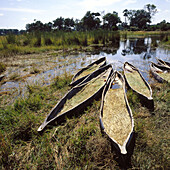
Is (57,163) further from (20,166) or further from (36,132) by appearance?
(36,132)

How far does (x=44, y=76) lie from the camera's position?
6.09 metres

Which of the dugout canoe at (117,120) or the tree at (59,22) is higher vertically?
the tree at (59,22)

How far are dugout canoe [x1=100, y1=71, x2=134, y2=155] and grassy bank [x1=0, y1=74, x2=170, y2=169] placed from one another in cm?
21

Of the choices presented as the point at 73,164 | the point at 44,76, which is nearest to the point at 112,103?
the point at 73,164

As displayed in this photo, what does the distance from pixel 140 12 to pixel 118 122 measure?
2873 inches

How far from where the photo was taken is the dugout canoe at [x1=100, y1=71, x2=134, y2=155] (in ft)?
6.61

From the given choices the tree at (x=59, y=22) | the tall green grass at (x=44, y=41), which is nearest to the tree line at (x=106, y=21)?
the tree at (x=59, y=22)

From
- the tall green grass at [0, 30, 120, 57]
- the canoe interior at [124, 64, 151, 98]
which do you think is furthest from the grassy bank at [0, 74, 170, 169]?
the tall green grass at [0, 30, 120, 57]

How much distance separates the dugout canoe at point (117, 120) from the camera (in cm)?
202

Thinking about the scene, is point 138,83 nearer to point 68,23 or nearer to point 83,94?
point 83,94

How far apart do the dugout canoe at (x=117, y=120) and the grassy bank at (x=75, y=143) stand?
0.68ft

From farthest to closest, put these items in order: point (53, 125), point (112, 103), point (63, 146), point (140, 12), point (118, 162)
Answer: point (140, 12)
point (112, 103)
point (53, 125)
point (63, 146)
point (118, 162)

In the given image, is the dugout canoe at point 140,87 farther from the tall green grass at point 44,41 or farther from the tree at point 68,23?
the tree at point 68,23

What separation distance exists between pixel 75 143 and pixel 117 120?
3.60ft
